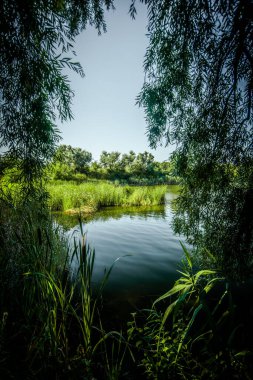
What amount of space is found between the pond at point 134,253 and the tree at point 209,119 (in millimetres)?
1793

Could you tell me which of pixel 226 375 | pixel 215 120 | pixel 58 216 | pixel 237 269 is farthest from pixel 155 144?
pixel 58 216

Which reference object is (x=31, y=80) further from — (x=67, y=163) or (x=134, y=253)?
(x=134, y=253)

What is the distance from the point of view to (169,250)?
7723mm

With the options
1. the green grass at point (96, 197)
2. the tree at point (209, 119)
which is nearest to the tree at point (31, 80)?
the tree at point (209, 119)

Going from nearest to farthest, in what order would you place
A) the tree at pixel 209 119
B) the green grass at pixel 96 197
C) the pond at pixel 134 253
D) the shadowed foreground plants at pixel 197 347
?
1. the shadowed foreground plants at pixel 197 347
2. the tree at pixel 209 119
3. the pond at pixel 134 253
4. the green grass at pixel 96 197

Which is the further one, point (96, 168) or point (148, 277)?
point (96, 168)

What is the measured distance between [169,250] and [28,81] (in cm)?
717

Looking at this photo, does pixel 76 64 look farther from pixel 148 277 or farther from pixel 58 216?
pixel 58 216

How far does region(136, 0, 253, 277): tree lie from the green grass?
11758 millimetres

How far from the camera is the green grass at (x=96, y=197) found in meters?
14.9

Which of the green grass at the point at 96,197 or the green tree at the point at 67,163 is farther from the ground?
the green tree at the point at 67,163

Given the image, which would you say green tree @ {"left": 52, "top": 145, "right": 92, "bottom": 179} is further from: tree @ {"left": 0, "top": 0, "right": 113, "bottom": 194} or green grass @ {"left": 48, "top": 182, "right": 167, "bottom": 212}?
green grass @ {"left": 48, "top": 182, "right": 167, "bottom": 212}

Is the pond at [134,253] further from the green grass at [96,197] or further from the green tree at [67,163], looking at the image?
the green grass at [96,197]

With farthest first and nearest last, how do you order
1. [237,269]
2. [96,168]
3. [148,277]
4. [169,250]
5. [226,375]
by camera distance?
[96,168] < [169,250] < [148,277] < [237,269] < [226,375]
